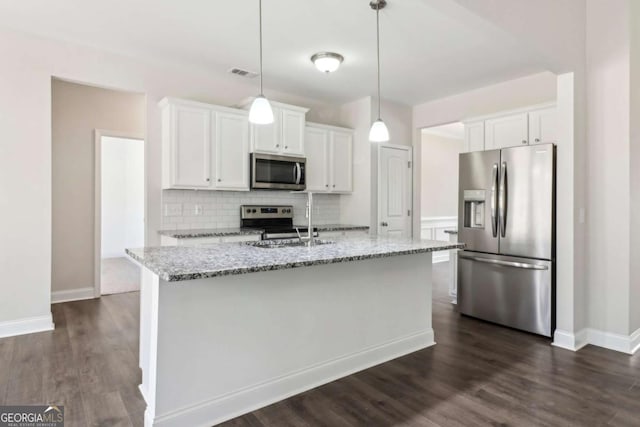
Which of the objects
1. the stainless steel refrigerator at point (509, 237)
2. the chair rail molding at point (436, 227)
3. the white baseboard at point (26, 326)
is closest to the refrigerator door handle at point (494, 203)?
the stainless steel refrigerator at point (509, 237)

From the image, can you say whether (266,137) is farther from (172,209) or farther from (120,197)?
(120,197)

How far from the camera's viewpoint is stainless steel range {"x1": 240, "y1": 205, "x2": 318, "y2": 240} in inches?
175

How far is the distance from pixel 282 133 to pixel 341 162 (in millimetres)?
1041

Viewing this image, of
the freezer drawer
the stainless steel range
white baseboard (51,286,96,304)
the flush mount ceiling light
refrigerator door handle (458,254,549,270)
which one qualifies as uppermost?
the flush mount ceiling light

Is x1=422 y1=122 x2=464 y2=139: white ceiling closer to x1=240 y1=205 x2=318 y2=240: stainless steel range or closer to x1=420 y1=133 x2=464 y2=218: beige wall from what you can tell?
x1=420 y1=133 x2=464 y2=218: beige wall

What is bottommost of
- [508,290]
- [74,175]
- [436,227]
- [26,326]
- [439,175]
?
[26,326]

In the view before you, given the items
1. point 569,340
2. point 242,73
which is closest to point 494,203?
point 569,340

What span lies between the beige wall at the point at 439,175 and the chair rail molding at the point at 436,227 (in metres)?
0.11

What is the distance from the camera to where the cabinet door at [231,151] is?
A: 4.20 m

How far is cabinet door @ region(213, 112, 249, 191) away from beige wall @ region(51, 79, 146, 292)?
1169mm

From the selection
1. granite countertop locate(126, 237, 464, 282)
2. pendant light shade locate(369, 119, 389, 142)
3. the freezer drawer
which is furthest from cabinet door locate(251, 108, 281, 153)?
the freezer drawer

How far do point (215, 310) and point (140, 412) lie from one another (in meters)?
0.73

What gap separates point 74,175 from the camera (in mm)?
4625

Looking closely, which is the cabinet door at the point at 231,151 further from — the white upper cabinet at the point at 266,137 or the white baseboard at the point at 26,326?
the white baseboard at the point at 26,326
